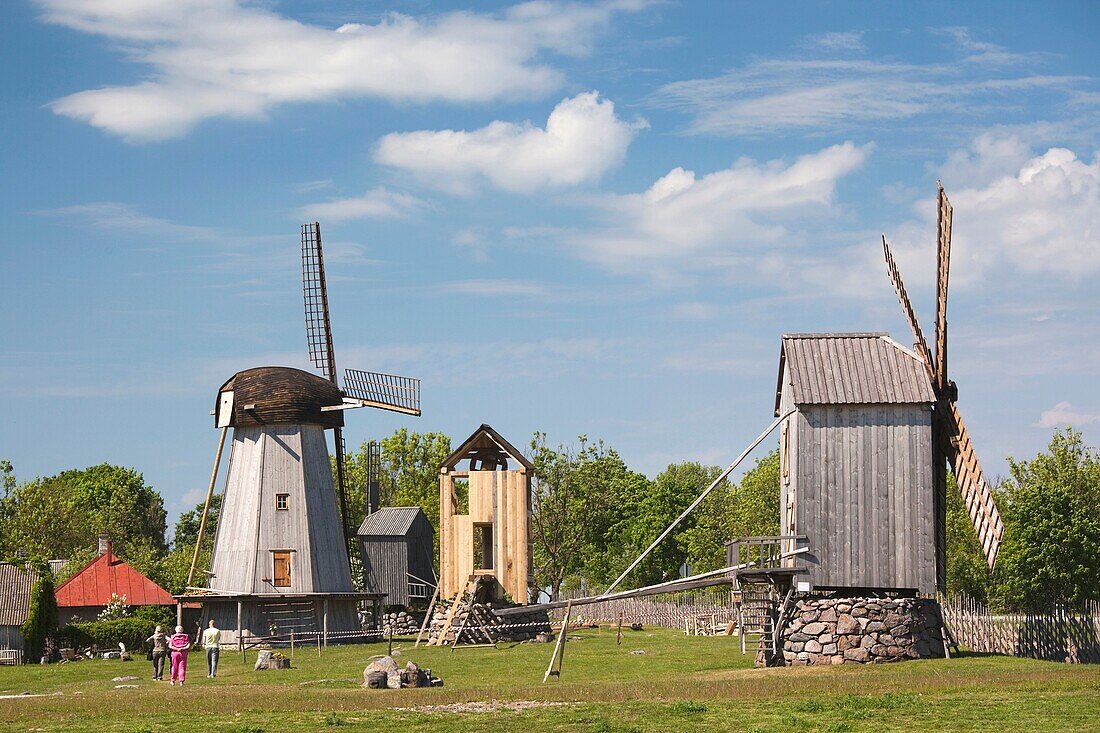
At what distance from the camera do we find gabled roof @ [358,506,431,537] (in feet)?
223

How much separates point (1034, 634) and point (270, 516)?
27606mm

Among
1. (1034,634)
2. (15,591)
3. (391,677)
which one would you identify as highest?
(15,591)

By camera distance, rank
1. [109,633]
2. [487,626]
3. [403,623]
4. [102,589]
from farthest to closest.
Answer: [403,623]
[102,589]
[109,633]
[487,626]

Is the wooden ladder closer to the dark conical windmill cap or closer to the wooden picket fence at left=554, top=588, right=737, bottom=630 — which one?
the wooden picket fence at left=554, top=588, right=737, bottom=630

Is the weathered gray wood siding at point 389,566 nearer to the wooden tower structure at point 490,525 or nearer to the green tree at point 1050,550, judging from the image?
the wooden tower structure at point 490,525

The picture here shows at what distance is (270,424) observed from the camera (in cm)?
5131

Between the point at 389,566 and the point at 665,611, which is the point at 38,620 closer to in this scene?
the point at 389,566

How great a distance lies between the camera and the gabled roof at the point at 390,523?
67875 millimetres

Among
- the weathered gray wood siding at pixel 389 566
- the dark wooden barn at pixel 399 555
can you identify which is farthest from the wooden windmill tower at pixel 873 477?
the weathered gray wood siding at pixel 389 566

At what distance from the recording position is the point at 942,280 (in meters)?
34.2

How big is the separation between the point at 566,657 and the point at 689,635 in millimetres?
15329

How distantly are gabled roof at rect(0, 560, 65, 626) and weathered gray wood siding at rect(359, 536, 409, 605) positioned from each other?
799 inches

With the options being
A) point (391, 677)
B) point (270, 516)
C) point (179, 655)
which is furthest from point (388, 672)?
point (270, 516)

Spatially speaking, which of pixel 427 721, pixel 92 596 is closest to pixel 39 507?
pixel 92 596
